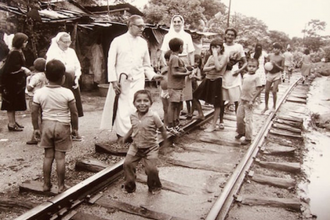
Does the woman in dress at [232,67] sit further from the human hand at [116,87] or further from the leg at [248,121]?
the human hand at [116,87]

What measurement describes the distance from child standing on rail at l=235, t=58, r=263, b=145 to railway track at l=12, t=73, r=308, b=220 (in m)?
0.35

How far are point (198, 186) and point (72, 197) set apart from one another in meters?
1.60

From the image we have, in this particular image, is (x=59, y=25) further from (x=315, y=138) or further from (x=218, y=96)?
(x=315, y=138)

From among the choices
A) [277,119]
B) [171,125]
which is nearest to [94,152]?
[171,125]

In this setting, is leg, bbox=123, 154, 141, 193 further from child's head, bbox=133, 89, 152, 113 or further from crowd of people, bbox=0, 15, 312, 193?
child's head, bbox=133, 89, 152, 113

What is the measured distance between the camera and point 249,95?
5.77m

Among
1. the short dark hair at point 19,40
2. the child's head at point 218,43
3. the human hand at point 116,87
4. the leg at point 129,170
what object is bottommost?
the leg at point 129,170

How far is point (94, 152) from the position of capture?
538cm

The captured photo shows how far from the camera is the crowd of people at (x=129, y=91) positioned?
11.9ft

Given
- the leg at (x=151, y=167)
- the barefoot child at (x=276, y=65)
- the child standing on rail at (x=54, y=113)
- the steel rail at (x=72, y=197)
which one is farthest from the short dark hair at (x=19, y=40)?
the barefoot child at (x=276, y=65)

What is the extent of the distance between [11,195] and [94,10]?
17269 millimetres

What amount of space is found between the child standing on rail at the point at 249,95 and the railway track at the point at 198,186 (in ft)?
1.15

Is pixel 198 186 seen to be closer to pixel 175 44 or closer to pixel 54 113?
pixel 54 113

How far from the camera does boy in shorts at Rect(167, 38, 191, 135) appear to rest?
5836 mm
